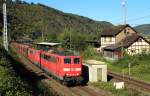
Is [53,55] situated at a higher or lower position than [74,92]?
higher

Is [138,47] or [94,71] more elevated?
[138,47]

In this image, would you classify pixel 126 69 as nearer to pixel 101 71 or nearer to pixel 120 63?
pixel 120 63

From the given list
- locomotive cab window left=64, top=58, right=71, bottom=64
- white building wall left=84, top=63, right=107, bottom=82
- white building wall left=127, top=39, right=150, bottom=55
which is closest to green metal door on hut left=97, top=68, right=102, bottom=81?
white building wall left=84, top=63, right=107, bottom=82

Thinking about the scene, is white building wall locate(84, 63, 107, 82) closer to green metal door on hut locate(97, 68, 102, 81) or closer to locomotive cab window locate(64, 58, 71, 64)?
green metal door on hut locate(97, 68, 102, 81)

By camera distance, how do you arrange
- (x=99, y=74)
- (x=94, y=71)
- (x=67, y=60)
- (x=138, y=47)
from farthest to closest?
1. (x=138, y=47)
2. (x=99, y=74)
3. (x=94, y=71)
4. (x=67, y=60)

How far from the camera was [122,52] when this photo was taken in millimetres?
58906

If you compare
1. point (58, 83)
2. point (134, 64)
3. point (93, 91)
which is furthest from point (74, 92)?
point (134, 64)

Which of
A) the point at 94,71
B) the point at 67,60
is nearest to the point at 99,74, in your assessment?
the point at 94,71

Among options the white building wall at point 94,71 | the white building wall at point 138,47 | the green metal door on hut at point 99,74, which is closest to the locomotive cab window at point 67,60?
the white building wall at point 94,71

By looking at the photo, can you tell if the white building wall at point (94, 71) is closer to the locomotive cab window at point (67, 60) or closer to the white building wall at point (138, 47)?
the locomotive cab window at point (67, 60)

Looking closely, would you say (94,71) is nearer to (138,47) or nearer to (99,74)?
(99,74)

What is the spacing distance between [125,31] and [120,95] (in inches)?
1913

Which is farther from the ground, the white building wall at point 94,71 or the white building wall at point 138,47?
the white building wall at point 138,47

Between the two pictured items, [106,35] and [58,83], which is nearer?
[58,83]
